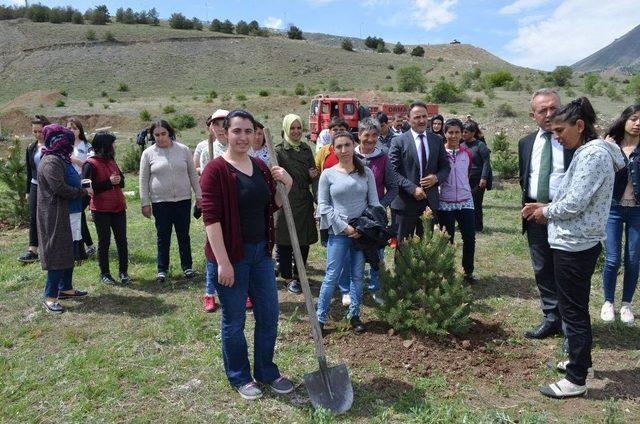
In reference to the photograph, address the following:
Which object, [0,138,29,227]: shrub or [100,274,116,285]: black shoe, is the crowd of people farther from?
[0,138,29,227]: shrub

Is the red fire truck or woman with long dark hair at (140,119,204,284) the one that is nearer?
woman with long dark hair at (140,119,204,284)

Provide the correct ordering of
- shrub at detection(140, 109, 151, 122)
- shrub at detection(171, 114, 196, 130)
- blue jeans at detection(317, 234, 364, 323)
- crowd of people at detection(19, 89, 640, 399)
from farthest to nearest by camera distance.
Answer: shrub at detection(140, 109, 151, 122)
shrub at detection(171, 114, 196, 130)
blue jeans at detection(317, 234, 364, 323)
crowd of people at detection(19, 89, 640, 399)

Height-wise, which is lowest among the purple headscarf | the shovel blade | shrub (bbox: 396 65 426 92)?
the shovel blade

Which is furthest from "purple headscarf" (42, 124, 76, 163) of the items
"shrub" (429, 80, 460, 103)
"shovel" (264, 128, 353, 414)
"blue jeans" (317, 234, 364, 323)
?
"shrub" (429, 80, 460, 103)

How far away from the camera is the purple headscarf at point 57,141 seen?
4828 mm

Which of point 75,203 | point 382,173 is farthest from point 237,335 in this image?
point 75,203

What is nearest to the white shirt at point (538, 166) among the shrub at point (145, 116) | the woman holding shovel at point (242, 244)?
the woman holding shovel at point (242, 244)

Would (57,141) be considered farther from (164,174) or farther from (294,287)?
(294,287)

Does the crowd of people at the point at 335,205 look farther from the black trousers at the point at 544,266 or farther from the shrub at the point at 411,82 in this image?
the shrub at the point at 411,82

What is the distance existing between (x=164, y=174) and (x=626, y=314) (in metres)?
4.74

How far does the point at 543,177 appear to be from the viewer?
154 inches

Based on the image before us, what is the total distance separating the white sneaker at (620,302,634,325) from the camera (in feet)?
14.4

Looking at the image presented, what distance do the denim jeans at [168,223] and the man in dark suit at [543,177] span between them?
11.8ft

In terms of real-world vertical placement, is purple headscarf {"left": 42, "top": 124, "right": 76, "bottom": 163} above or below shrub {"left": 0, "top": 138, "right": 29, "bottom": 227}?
above
